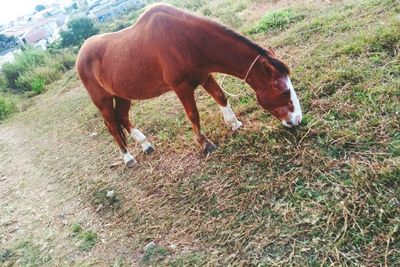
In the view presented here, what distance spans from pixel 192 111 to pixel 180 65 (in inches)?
22.7

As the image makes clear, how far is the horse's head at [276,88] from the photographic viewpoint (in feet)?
10.5

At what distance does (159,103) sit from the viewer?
613cm

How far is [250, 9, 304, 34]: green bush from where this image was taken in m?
6.62

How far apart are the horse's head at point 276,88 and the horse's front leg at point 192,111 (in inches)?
28.7

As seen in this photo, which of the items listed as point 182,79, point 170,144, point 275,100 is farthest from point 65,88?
point 275,100

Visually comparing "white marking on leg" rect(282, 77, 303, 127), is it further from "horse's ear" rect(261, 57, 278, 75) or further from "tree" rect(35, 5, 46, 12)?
"tree" rect(35, 5, 46, 12)

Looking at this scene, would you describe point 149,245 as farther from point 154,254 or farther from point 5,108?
point 5,108

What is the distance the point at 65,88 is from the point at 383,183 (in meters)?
11.8

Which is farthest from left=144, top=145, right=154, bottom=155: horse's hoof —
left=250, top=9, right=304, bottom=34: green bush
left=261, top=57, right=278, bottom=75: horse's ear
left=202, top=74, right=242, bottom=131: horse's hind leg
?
left=250, top=9, right=304, bottom=34: green bush

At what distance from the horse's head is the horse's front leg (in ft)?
2.39

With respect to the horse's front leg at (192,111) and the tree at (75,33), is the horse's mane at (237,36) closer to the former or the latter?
the horse's front leg at (192,111)

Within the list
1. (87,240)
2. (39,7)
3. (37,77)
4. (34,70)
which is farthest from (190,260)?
(39,7)

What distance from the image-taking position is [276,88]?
3266 millimetres

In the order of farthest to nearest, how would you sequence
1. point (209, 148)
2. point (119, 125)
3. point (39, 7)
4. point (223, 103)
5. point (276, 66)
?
1. point (39, 7)
2. point (119, 125)
3. point (223, 103)
4. point (209, 148)
5. point (276, 66)
